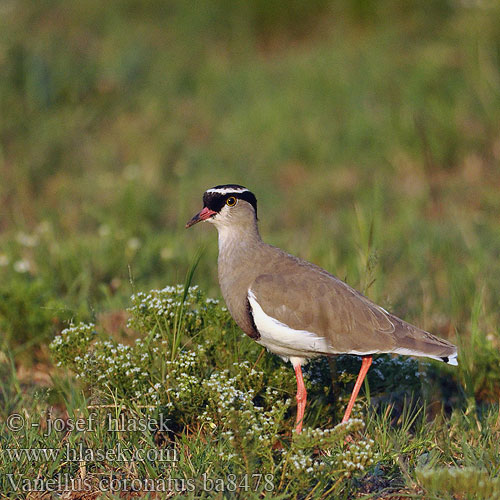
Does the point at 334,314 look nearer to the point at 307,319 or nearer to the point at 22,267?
the point at 307,319

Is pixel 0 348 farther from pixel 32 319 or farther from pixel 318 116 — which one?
pixel 318 116

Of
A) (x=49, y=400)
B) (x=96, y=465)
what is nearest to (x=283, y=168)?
(x=49, y=400)

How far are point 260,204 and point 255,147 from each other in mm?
1418

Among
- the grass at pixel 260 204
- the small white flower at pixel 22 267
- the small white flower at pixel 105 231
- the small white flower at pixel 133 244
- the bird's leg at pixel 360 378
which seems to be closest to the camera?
the grass at pixel 260 204

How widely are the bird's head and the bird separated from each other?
0.89 ft

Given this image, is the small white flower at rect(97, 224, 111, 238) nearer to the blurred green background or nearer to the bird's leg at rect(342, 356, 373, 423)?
the blurred green background

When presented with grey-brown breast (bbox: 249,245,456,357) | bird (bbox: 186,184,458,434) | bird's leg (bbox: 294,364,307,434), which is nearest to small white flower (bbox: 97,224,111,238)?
bird (bbox: 186,184,458,434)

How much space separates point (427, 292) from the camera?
596cm

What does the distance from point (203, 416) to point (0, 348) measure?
6.25ft

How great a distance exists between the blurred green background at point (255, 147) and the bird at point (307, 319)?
0.50m

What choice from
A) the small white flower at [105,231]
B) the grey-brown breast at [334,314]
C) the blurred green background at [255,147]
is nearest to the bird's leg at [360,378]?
the grey-brown breast at [334,314]

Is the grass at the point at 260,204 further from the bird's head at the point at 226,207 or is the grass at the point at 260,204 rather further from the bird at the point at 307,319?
the bird's head at the point at 226,207

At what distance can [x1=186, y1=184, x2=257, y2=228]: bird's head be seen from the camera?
4.25m

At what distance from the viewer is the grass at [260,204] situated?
369cm
